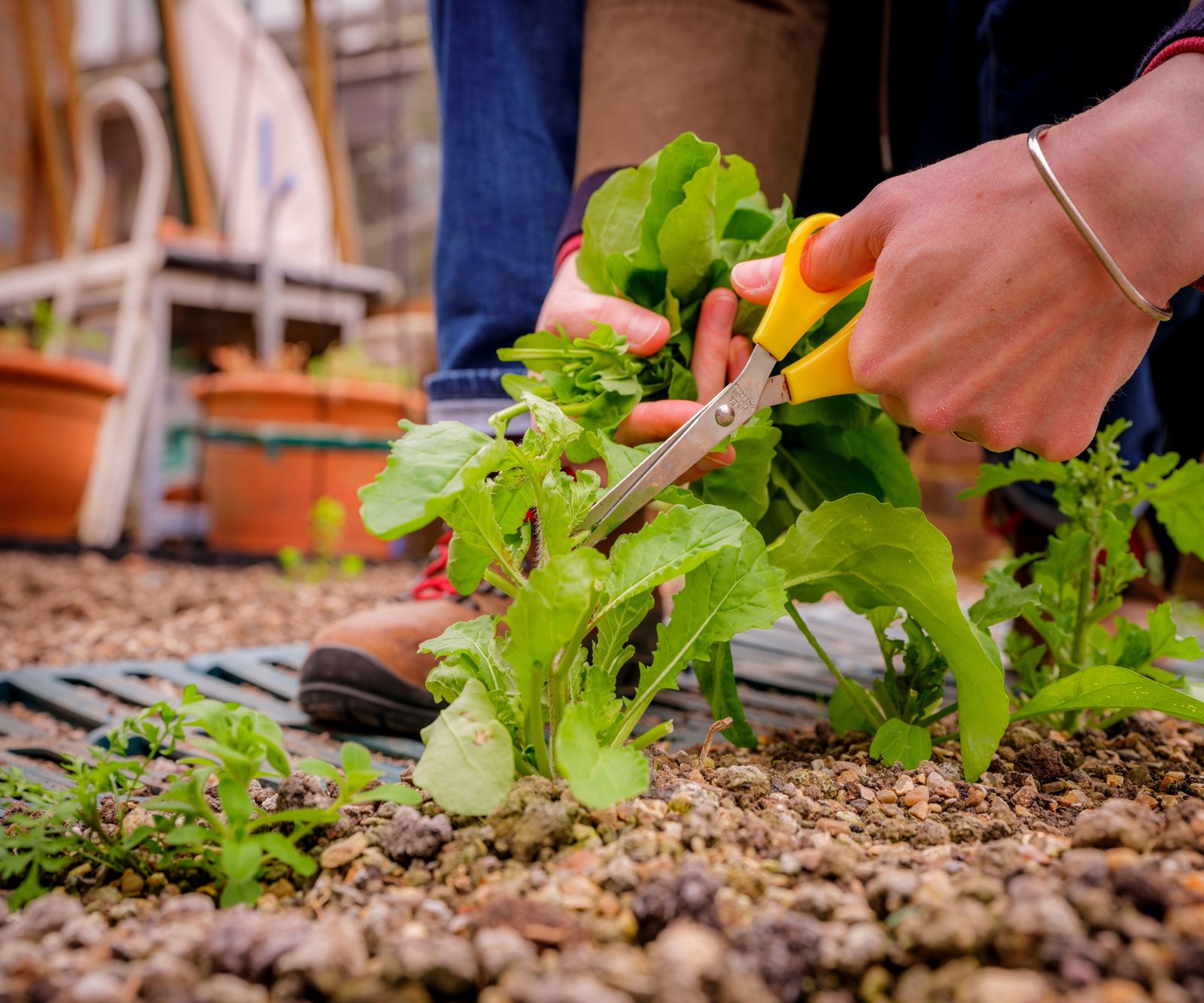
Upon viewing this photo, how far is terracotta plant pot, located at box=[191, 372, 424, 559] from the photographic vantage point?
312 cm

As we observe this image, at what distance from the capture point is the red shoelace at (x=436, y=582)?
4.12ft

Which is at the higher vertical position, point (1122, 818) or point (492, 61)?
point (492, 61)

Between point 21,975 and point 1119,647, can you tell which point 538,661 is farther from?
point 1119,647

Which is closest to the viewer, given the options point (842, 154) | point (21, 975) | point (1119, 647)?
point (21, 975)

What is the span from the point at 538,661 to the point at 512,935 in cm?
18

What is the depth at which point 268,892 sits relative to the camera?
1.93 feet

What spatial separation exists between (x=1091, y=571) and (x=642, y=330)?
536 millimetres

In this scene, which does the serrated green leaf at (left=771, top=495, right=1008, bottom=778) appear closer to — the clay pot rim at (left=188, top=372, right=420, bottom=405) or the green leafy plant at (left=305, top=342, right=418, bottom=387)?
the clay pot rim at (left=188, top=372, right=420, bottom=405)

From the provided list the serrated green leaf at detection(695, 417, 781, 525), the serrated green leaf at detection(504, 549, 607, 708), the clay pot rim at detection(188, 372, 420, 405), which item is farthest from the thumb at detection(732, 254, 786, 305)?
the clay pot rim at detection(188, 372, 420, 405)

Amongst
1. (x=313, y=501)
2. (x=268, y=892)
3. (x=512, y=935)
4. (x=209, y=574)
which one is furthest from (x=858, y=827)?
(x=313, y=501)

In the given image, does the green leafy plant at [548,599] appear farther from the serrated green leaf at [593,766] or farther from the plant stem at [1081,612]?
the plant stem at [1081,612]

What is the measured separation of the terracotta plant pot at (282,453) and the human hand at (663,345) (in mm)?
2400

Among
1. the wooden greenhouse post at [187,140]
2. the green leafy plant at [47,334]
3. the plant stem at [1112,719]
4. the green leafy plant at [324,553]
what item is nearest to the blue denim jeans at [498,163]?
the plant stem at [1112,719]

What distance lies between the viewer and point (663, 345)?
811 mm
